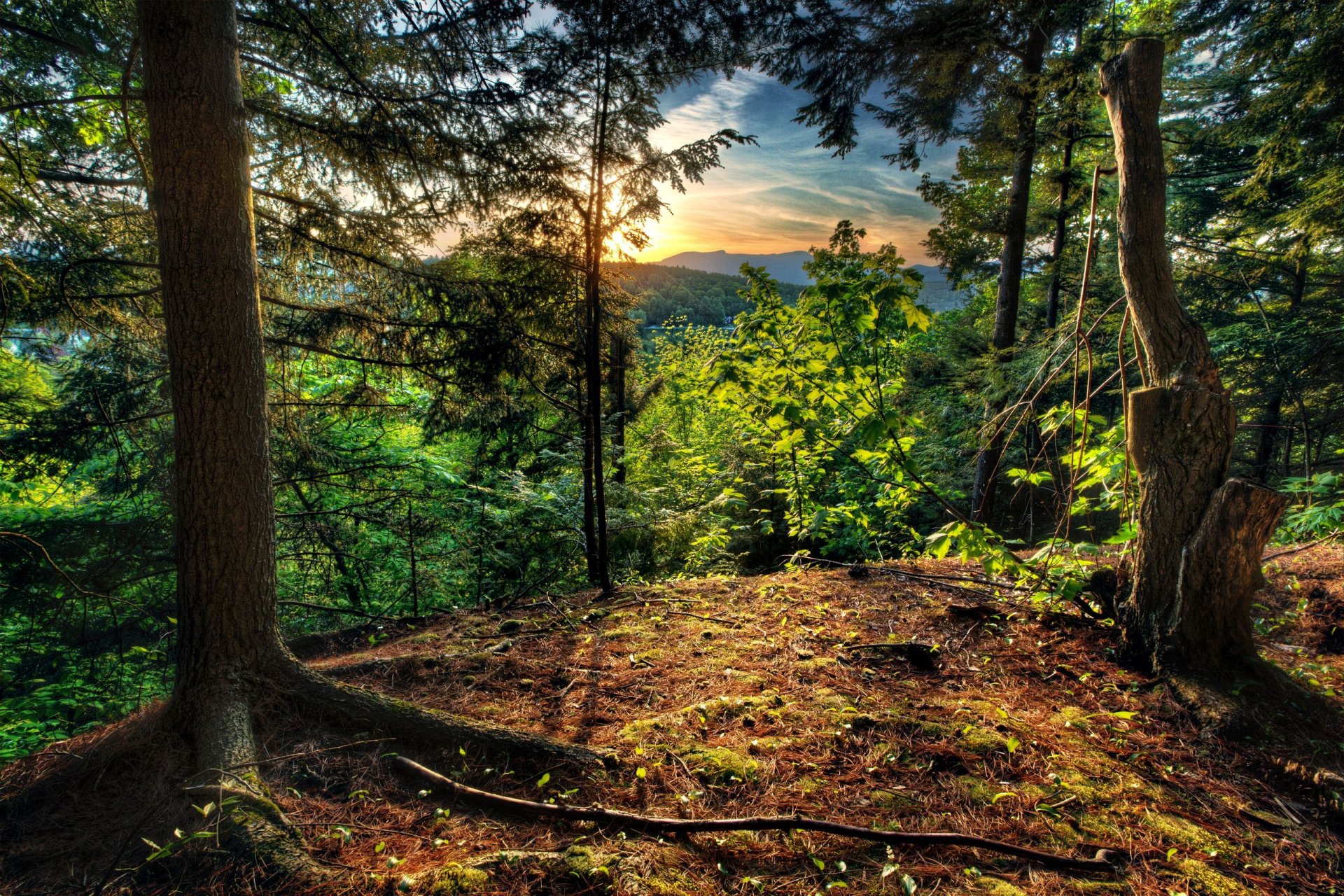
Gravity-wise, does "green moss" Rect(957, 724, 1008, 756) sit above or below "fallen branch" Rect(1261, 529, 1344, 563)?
below

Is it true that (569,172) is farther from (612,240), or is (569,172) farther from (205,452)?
(205,452)

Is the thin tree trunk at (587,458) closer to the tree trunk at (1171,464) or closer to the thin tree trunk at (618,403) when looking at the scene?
the thin tree trunk at (618,403)

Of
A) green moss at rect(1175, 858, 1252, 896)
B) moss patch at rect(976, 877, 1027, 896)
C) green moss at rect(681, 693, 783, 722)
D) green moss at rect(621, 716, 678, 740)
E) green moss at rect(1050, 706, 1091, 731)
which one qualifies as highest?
moss patch at rect(976, 877, 1027, 896)

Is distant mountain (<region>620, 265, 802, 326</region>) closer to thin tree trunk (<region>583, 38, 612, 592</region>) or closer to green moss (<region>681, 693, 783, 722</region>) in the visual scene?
thin tree trunk (<region>583, 38, 612, 592</region>)

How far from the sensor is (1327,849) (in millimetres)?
1843

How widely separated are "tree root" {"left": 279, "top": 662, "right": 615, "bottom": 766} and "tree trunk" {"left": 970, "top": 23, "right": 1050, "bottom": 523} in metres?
6.46

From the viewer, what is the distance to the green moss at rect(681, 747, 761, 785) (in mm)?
2217

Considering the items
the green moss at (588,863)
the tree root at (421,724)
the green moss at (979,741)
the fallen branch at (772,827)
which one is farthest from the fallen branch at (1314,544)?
the tree root at (421,724)

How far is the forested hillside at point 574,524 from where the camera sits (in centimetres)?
196

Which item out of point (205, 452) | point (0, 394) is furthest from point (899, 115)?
point (0, 394)

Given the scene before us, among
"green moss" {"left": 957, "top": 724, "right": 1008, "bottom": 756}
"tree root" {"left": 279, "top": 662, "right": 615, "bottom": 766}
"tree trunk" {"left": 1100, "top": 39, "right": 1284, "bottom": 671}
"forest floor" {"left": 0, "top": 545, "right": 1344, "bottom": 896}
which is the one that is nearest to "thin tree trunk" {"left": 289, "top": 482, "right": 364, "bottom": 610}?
"forest floor" {"left": 0, "top": 545, "right": 1344, "bottom": 896}

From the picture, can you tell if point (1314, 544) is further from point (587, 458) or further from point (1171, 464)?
point (587, 458)

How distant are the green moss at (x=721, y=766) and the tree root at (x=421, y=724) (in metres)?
0.37

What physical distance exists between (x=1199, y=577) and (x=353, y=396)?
6.49m
